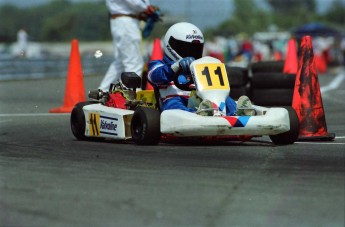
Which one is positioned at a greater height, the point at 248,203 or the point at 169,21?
the point at 169,21

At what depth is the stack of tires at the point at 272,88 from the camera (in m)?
13.5

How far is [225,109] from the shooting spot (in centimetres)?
808

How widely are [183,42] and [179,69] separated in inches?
16.4

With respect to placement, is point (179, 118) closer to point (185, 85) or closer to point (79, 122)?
point (185, 85)

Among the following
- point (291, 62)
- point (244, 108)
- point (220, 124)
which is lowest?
point (220, 124)

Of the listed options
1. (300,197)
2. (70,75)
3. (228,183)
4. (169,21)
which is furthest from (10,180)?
(169,21)

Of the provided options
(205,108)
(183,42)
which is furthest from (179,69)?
(205,108)

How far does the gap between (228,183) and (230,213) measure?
2.86ft

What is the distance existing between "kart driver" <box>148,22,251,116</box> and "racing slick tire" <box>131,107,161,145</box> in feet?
0.96

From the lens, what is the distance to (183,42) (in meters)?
8.61

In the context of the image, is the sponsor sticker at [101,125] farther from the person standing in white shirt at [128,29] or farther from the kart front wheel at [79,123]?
the person standing in white shirt at [128,29]

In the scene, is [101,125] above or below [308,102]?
below

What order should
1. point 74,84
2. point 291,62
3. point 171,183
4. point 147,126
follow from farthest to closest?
point 291,62, point 74,84, point 147,126, point 171,183

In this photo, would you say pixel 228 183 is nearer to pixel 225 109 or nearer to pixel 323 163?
pixel 323 163
